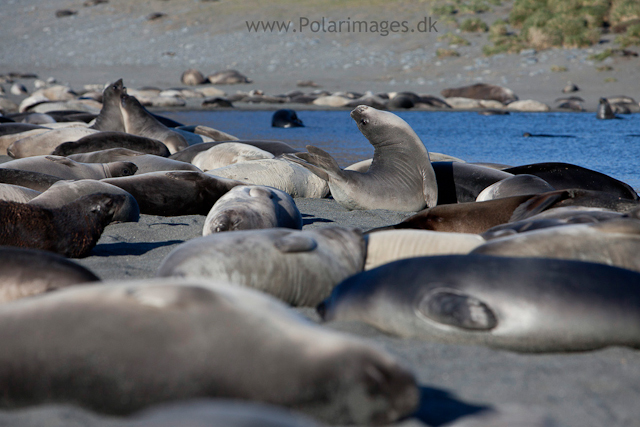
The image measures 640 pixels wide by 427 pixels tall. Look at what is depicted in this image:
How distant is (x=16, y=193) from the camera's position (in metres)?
4.34

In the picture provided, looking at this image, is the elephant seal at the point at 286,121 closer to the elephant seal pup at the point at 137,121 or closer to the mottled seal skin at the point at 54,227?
the elephant seal pup at the point at 137,121

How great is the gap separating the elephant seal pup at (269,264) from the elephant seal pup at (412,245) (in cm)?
24

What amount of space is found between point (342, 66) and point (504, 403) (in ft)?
85.7

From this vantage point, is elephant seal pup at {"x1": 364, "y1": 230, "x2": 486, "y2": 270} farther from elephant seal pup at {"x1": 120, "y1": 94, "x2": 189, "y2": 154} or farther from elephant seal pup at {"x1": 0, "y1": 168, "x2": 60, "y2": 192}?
elephant seal pup at {"x1": 120, "y1": 94, "x2": 189, "y2": 154}

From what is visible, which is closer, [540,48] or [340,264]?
[340,264]

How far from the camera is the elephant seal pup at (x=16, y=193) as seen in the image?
168 inches

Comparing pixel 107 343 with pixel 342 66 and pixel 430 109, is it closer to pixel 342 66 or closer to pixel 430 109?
pixel 430 109

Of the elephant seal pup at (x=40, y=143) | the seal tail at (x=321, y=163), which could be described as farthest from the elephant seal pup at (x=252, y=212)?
the elephant seal pup at (x=40, y=143)

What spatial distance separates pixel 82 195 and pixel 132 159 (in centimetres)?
211

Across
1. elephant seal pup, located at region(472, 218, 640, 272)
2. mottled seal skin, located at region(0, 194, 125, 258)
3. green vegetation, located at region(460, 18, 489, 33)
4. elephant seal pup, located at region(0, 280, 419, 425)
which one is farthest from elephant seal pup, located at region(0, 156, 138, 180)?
green vegetation, located at region(460, 18, 489, 33)

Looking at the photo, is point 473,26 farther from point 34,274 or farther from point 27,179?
point 34,274

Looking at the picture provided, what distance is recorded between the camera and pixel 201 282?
177 cm


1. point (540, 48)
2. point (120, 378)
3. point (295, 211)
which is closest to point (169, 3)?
point (540, 48)

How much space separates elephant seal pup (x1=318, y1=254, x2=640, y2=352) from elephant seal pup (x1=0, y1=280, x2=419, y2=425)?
0.71 meters
